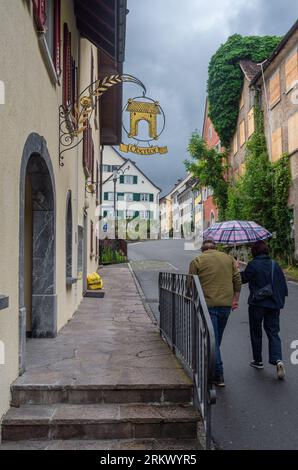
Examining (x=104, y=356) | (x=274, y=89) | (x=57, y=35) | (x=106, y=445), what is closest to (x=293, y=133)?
(x=274, y=89)

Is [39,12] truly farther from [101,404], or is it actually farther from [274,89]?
[274,89]

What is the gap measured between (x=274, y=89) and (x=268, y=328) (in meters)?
20.1

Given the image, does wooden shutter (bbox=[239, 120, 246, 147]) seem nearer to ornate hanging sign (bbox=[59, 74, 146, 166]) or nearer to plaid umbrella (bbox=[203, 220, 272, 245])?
ornate hanging sign (bbox=[59, 74, 146, 166])

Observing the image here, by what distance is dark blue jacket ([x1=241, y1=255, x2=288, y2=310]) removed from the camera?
257 inches

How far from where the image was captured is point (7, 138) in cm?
471

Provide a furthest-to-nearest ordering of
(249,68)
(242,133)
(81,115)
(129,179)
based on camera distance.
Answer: (129,179) < (242,133) < (249,68) < (81,115)

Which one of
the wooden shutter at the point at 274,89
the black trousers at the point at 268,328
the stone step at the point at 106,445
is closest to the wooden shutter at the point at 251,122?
the wooden shutter at the point at 274,89

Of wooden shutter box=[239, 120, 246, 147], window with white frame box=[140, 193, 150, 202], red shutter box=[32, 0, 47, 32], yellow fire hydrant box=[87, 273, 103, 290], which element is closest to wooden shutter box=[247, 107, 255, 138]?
wooden shutter box=[239, 120, 246, 147]

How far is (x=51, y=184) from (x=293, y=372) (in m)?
4.04

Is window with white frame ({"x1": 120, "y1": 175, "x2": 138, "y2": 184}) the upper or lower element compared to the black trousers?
upper

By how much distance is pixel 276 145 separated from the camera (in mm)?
24031

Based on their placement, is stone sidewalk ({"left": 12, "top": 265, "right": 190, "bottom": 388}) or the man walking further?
the man walking

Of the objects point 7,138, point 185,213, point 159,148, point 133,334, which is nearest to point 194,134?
point 159,148

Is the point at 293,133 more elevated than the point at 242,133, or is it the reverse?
the point at 242,133
